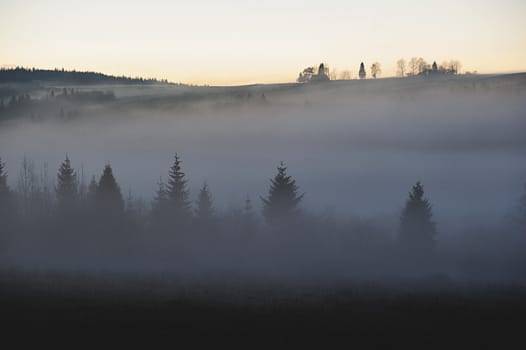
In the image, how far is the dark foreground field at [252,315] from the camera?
22031 mm

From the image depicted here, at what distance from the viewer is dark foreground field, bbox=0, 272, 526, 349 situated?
72.3 feet

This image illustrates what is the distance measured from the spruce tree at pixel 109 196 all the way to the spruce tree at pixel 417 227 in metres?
29.2

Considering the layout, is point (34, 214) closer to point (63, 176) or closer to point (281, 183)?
point (63, 176)

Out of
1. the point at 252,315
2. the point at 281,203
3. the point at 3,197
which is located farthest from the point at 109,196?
the point at 252,315

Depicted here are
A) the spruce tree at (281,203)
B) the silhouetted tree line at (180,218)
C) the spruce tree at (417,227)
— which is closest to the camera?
the spruce tree at (417,227)

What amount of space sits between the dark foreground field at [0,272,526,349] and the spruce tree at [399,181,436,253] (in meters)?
19.9

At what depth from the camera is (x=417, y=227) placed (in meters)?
54.4

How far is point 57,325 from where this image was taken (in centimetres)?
2284

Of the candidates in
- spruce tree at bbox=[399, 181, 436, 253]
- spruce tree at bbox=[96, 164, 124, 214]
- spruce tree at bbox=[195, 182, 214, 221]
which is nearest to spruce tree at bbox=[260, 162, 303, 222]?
spruce tree at bbox=[195, 182, 214, 221]

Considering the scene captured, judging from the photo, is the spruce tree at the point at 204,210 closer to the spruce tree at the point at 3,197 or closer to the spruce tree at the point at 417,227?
the spruce tree at the point at 417,227

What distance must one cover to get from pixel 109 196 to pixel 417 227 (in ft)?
104

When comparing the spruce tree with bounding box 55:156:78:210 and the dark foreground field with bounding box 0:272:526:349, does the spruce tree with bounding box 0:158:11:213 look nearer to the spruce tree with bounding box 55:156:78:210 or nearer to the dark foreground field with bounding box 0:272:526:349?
the spruce tree with bounding box 55:156:78:210

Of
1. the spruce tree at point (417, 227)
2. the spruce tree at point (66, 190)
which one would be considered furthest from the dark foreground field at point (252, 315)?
the spruce tree at point (66, 190)

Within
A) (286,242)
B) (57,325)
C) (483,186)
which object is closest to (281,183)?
(286,242)
